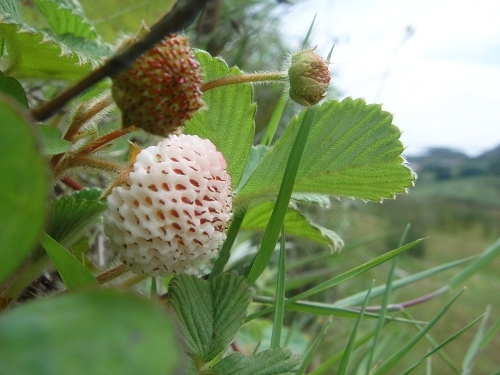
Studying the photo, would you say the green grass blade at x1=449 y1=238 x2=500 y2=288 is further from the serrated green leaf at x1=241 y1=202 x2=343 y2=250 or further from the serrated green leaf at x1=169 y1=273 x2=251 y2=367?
the serrated green leaf at x1=169 y1=273 x2=251 y2=367

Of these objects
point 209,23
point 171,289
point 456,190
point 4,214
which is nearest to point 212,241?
point 171,289

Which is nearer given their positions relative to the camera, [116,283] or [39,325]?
[39,325]

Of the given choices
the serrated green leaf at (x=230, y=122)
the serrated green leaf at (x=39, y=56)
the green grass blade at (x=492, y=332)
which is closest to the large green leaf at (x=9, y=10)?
the serrated green leaf at (x=39, y=56)

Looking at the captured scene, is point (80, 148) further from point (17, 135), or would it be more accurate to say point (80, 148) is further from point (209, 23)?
point (209, 23)

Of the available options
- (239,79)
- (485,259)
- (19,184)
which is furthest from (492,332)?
(19,184)

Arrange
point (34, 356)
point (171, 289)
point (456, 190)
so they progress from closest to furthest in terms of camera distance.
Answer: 1. point (34, 356)
2. point (171, 289)
3. point (456, 190)

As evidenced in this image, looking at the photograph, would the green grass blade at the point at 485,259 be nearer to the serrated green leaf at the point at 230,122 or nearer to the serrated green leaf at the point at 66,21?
the serrated green leaf at the point at 230,122
